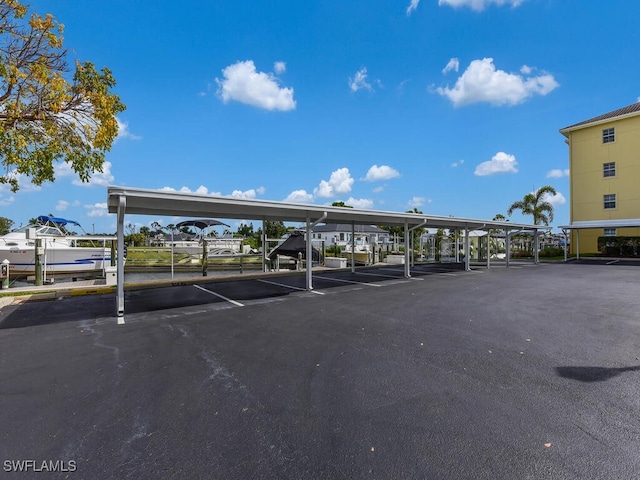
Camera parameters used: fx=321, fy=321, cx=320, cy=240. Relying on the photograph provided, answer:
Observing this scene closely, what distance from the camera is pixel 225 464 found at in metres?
2.32

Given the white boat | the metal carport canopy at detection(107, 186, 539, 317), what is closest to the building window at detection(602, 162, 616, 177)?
the metal carport canopy at detection(107, 186, 539, 317)

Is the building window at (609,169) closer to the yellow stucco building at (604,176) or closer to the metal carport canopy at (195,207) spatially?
the yellow stucco building at (604,176)

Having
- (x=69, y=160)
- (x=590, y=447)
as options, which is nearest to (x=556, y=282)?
(x=590, y=447)

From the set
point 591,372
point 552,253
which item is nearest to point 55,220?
point 591,372

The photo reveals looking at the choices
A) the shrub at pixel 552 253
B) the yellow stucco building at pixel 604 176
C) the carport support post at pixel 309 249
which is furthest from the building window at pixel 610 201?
the carport support post at pixel 309 249

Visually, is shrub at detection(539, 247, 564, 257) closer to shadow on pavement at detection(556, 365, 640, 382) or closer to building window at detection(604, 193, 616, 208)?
building window at detection(604, 193, 616, 208)

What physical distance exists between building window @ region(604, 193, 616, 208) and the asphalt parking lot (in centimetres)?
2558

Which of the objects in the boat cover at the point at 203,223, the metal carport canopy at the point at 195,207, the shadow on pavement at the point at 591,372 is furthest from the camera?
the boat cover at the point at 203,223

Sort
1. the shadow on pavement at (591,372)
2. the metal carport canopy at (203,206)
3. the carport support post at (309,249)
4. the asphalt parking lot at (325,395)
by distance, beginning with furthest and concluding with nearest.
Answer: the carport support post at (309,249), the metal carport canopy at (203,206), the shadow on pavement at (591,372), the asphalt parking lot at (325,395)

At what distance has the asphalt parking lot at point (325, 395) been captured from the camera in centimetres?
236

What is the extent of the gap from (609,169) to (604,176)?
0.60 metres

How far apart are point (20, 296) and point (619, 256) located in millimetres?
34193

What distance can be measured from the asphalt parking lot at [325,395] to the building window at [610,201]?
25583 mm

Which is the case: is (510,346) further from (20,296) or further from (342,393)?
(20,296)
